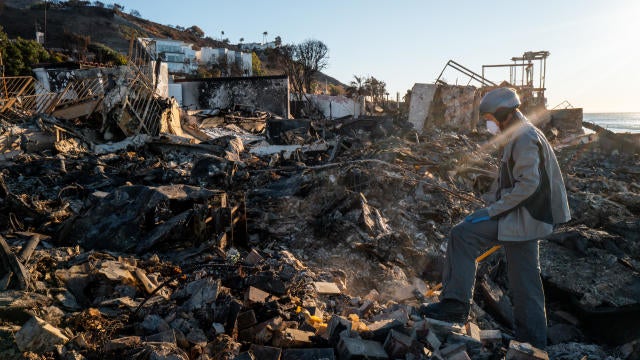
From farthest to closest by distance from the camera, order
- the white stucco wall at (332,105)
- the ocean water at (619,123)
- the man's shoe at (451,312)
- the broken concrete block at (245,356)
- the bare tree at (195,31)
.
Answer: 1. the bare tree at (195,31)
2. the ocean water at (619,123)
3. the white stucco wall at (332,105)
4. the man's shoe at (451,312)
5. the broken concrete block at (245,356)

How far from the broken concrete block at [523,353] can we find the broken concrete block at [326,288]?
1.50 metres

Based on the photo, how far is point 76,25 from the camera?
57969 millimetres

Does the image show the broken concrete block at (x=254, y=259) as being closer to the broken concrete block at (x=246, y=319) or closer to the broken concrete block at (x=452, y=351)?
the broken concrete block at (x=246, y=319)

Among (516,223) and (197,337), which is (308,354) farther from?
(516,223)

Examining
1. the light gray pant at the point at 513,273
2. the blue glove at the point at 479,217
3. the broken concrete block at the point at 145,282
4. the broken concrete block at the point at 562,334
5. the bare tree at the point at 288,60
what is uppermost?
the bare tree at the point at 288,60

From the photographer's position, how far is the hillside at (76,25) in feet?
164

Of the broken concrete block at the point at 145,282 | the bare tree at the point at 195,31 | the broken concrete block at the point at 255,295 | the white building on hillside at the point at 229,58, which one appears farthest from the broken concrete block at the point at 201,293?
the bare tree at the point at 195,31

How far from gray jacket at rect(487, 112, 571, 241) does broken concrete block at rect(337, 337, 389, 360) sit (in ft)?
3.59

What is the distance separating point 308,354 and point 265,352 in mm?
264

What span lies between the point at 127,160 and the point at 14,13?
62.5 metres

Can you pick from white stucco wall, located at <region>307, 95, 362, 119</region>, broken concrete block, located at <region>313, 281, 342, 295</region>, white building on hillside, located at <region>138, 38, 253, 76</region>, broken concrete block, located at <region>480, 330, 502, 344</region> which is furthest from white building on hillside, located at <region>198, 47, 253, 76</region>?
broken concrete block, located at <region>480, 330, 502, 344</region>

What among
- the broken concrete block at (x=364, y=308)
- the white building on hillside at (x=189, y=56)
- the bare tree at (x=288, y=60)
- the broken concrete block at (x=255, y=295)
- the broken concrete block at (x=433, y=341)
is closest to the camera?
the broken concrete block at (x=433, y=341)

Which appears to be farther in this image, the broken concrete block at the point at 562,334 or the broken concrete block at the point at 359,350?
the broken concrete block at the point at 562,334

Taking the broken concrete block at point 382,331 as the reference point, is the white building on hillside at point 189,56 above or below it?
above
